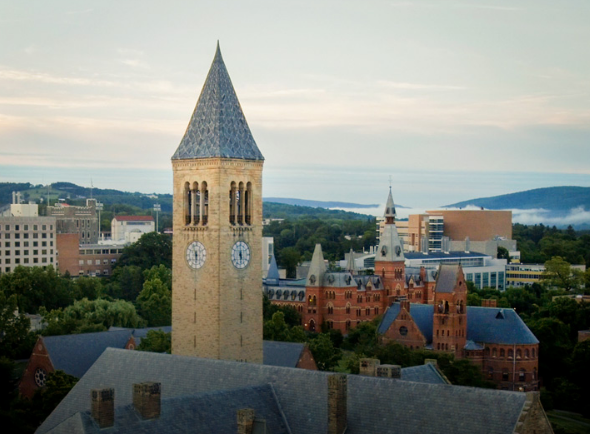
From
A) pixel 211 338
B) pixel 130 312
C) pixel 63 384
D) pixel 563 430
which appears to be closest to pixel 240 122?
pixel 211 338

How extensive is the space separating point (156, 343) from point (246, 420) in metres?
40.2

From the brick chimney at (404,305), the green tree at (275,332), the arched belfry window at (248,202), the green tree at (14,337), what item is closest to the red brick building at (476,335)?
the brick chimney at (404,305)

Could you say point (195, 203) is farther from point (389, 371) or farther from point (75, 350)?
point (75, 350)

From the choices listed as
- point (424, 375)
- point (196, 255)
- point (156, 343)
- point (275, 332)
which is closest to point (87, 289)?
point (275, 332)

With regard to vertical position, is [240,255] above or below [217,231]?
below

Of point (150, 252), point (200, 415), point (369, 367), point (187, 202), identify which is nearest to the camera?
point (200, 415)

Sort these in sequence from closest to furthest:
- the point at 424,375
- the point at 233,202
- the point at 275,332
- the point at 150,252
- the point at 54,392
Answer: the point at 424,375 → the point at 54,392 → the point at 233,202 → the point at 275,332 → the point at 150,252

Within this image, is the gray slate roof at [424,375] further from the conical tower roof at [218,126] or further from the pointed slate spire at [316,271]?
the pointed slate spire at [316,271]

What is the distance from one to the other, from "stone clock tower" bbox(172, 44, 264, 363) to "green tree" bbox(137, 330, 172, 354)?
635 inches

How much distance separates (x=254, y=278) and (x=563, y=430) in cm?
2649

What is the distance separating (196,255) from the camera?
61.7 metres

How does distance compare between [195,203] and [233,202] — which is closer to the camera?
[233,202]

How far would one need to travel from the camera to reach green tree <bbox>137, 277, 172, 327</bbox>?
385 ft

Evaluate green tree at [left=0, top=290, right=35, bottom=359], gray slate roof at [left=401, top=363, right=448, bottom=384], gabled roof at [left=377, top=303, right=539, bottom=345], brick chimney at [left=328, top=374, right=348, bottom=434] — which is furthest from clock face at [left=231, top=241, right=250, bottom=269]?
gabled roof at [left=377, top=303, right=539, bottom=345]
